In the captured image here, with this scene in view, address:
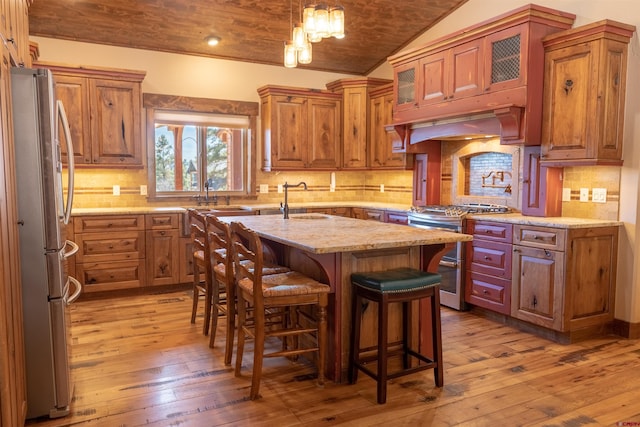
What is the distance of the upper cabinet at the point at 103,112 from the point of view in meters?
4.72

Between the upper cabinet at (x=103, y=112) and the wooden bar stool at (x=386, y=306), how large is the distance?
3.31 meters

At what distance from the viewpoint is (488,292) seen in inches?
160

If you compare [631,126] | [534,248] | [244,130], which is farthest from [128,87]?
[631,126]

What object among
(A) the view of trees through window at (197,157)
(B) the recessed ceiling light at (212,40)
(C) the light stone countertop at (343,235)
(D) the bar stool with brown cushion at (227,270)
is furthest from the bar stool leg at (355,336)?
(B) the recessed ceiling light at (212,40)

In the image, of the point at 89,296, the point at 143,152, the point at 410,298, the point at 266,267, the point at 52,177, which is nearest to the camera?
the point at 52,177

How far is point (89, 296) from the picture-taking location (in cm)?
472

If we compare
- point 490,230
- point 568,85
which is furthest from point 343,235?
point 568,85

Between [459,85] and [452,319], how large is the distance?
2109mm

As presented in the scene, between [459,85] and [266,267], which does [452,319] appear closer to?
[266,267]

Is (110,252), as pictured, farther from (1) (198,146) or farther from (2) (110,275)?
(1) (198,146)

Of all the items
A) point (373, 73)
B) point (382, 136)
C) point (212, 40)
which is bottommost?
point (382, 136)

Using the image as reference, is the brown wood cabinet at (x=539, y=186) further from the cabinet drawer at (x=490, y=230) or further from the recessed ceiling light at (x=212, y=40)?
the recessed ceiling light at (x=212, y=40)

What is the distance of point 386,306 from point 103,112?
3.78 m

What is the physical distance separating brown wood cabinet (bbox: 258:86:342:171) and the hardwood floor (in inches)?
108
